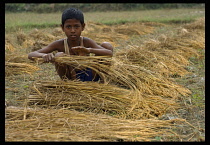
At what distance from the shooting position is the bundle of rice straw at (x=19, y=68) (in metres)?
4.10

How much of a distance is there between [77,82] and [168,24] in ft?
32.0

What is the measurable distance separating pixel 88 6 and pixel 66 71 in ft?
37.9

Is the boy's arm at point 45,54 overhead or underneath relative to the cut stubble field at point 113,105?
overhead

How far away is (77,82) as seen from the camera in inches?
109

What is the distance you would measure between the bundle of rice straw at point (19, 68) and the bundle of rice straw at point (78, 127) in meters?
1.80

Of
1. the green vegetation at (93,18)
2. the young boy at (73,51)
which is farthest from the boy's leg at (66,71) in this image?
the green vegetation at (93,18)

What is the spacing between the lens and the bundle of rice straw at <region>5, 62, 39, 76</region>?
4.10 metres

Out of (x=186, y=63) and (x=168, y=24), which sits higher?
(x=168, y=24)

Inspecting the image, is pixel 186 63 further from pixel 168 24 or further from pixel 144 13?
pixel 144 13

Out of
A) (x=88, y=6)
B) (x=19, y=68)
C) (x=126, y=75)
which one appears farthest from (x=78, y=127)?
(x=88, y=6)

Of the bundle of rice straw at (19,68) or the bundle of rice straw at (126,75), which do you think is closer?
the bundle of rice straw at (126,75)

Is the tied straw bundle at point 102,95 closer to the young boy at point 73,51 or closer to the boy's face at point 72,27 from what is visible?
the young boy at point 73,51

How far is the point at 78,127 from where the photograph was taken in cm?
209
